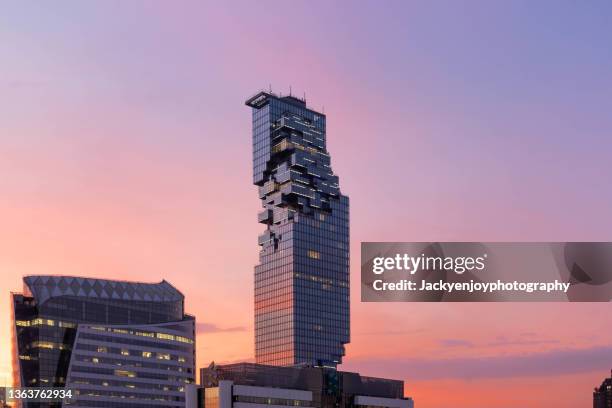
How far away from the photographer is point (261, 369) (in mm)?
195750

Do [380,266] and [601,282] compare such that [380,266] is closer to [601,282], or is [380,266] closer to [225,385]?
[601,282]

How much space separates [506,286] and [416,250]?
5409mm

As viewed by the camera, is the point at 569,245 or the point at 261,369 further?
the point at 261,369

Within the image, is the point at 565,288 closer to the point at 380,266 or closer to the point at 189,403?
the point at 380,266

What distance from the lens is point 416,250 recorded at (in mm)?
56750

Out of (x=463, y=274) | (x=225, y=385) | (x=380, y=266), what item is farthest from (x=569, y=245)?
(x=225, y=385)

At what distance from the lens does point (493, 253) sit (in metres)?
56.2

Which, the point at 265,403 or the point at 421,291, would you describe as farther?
the point at 265,403

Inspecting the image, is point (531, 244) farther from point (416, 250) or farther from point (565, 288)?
point (416, 250)

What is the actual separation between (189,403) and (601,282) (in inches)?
5507

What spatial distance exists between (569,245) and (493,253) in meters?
4.39

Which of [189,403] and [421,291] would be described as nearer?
[421,291]

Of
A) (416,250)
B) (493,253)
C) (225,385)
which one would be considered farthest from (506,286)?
(225,385)

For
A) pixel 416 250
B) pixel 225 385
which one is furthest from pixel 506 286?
pixel 225 385
